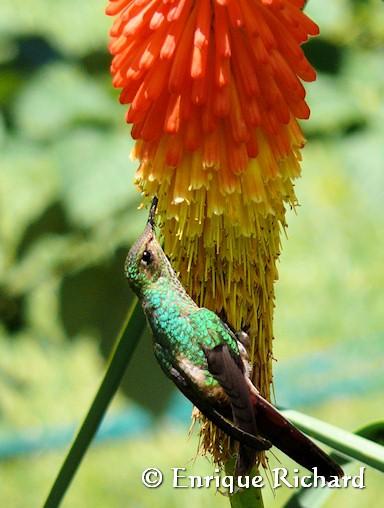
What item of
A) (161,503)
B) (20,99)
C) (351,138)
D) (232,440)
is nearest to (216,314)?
(232,440)

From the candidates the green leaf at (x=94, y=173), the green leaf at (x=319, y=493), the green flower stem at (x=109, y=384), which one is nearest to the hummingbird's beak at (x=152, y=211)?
the green flower stem at (x=109, y=384)

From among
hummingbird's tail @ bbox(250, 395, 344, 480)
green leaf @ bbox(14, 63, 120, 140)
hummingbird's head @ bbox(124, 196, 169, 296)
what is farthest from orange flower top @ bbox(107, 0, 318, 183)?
green leaf @ bbox(14, 63, 120, 140)

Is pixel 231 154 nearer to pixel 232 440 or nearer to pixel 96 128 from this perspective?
pixel 232 440

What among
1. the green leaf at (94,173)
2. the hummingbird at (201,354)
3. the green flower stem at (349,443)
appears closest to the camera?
the green flower stem at (349,443)

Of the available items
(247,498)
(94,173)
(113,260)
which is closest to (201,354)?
(247,498)

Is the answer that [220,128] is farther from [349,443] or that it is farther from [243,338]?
[349,443]

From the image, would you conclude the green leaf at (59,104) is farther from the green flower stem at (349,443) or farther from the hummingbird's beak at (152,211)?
the green flower stem at (349,443)
